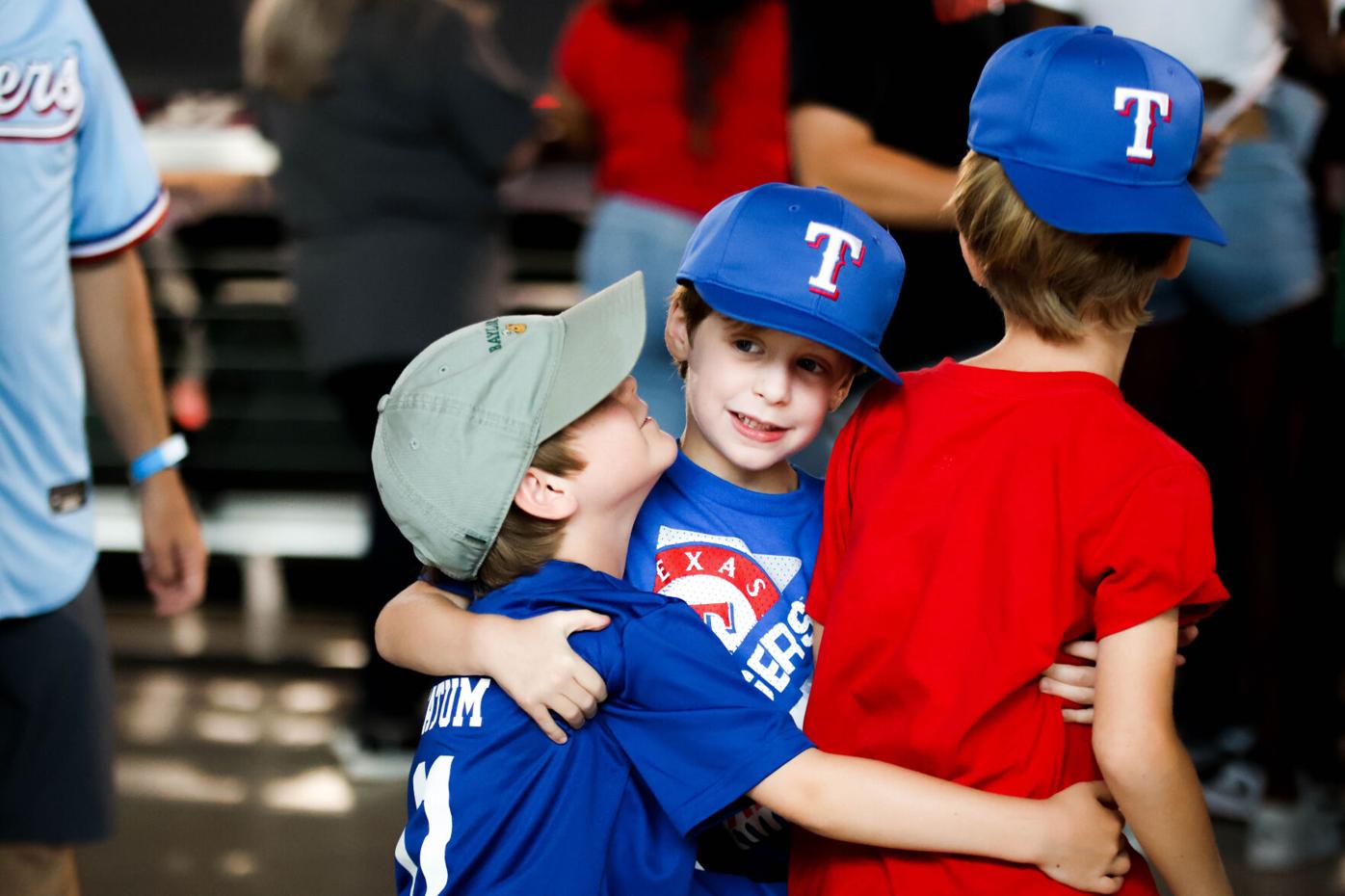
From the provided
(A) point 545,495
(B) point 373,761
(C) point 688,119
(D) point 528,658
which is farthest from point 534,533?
(B) point 373,761

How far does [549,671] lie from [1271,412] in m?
1.96

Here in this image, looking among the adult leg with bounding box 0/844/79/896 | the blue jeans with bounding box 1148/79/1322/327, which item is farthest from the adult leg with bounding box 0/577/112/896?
the blue jeans with bounding box 1148/79/1322/327

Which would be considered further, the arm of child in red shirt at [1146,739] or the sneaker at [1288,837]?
the sneaker at [1288,837]

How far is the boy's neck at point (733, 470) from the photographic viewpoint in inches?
57.4

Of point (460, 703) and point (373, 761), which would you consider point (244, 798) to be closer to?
point (373, 761)

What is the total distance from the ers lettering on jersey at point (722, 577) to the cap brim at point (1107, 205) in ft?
1.39

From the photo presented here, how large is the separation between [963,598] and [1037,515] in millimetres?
93

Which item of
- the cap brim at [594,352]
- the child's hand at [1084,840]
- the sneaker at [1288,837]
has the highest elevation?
the cap brim at [594,352]

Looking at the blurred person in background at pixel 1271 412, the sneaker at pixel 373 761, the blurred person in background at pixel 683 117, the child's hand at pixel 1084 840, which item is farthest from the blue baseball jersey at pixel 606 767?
the sneaker at pixel 373 761

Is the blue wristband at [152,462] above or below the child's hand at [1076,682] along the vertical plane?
below

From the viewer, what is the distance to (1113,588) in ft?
3.76

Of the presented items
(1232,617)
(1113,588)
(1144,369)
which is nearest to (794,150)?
(1144,369)

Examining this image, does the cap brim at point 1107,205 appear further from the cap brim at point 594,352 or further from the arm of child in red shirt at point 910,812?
the arm of child in red shirt at point 910,812

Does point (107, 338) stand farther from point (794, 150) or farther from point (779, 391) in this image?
point (794, 150)
